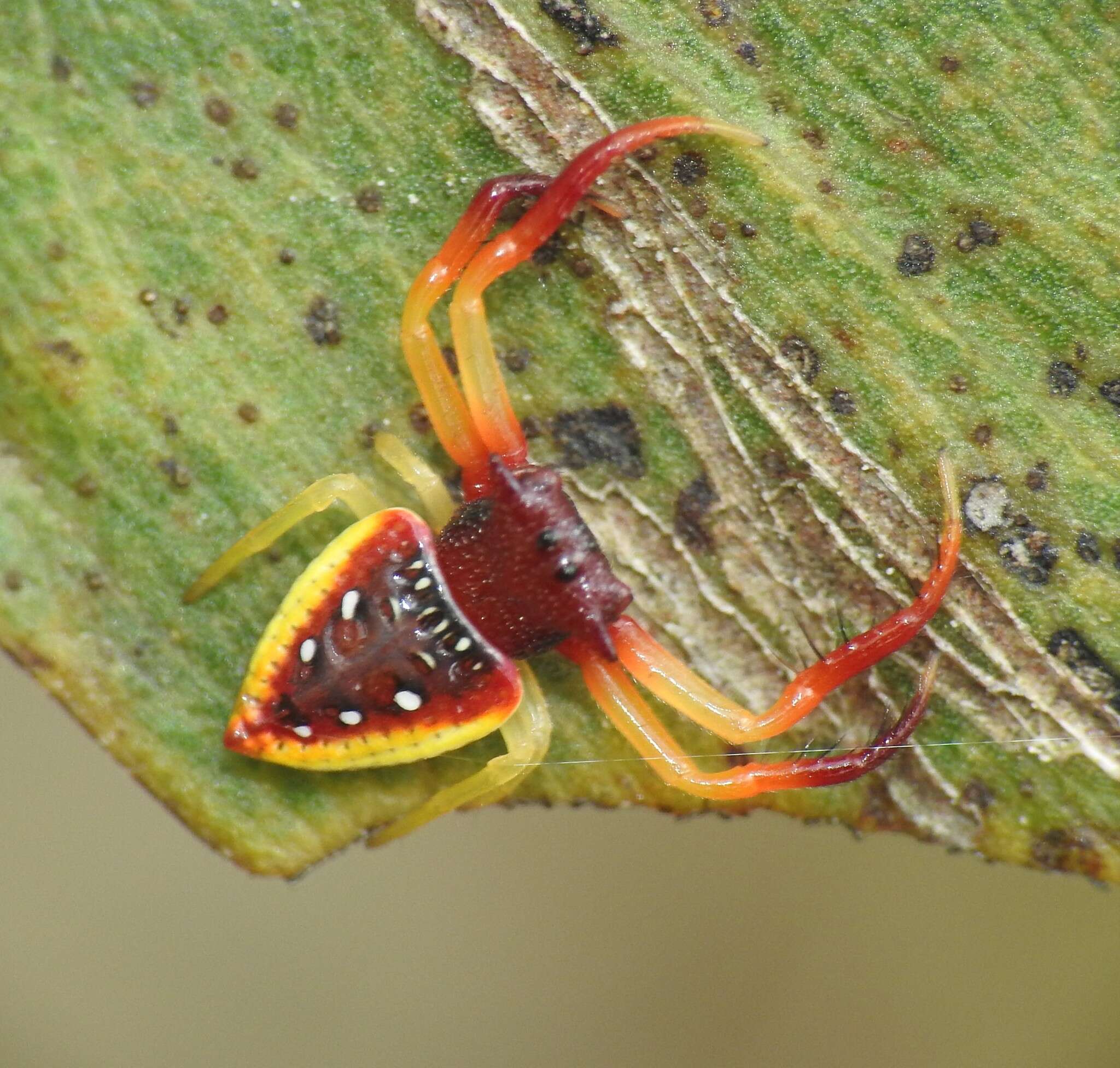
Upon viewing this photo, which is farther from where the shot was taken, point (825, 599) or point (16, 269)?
point (825, 599)

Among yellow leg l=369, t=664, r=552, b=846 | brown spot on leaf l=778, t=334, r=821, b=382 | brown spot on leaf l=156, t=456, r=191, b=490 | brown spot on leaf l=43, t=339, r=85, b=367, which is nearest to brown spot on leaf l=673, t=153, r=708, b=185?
brown spot on leaf l=778, t=334, r=821, b=382

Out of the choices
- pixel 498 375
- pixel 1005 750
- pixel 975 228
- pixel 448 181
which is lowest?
pixel 1005 750

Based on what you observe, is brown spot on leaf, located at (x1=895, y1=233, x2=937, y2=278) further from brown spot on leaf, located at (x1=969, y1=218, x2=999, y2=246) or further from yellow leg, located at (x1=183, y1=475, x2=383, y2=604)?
yellow leg, located at (x1=183, y1=475, x2=383, y2=604)

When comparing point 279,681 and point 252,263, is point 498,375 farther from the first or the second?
point 279,681

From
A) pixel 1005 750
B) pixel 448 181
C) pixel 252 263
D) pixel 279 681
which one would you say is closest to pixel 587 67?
pixel 448 181

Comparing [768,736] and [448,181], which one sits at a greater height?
[448,181]

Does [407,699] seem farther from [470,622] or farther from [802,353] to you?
[802,353]
